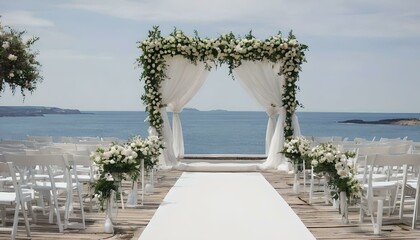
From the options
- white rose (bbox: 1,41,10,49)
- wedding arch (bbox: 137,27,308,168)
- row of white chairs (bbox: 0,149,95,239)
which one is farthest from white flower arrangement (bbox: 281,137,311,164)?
white rose (bbox: 1,41,10,49)

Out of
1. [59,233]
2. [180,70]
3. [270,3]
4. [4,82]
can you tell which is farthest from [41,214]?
[270,3]

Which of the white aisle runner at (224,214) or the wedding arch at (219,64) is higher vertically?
the wedding arch at (219,64)

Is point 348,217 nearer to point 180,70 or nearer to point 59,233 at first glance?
point 59,233

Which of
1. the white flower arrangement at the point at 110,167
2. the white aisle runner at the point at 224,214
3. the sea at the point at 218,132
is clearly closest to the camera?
the white aisle runner at the point at 224,214

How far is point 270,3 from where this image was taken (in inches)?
1097

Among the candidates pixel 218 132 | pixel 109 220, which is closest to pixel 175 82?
pixel 109 220

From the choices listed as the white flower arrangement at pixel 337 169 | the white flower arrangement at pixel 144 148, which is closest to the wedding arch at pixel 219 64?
the white flower arrangement at pixel 144 148

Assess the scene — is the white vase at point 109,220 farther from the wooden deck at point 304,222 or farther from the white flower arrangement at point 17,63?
the white flower arrangement at point 17,63

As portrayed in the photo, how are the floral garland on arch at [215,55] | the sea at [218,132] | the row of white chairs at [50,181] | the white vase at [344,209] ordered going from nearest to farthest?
1. the row of white chairs at [50,181]
2. the white vase at [344,209]
3. the floral garland on arch at [215,55]
4. the sea at [218,132]

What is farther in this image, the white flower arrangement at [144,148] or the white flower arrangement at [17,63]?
the white flower arrangement at [17,63]

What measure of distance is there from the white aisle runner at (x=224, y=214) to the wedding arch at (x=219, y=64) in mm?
2451

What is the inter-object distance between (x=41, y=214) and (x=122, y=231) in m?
1.37

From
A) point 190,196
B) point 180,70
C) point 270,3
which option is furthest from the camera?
point 270,3

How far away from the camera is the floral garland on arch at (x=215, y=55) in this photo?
13508mm
